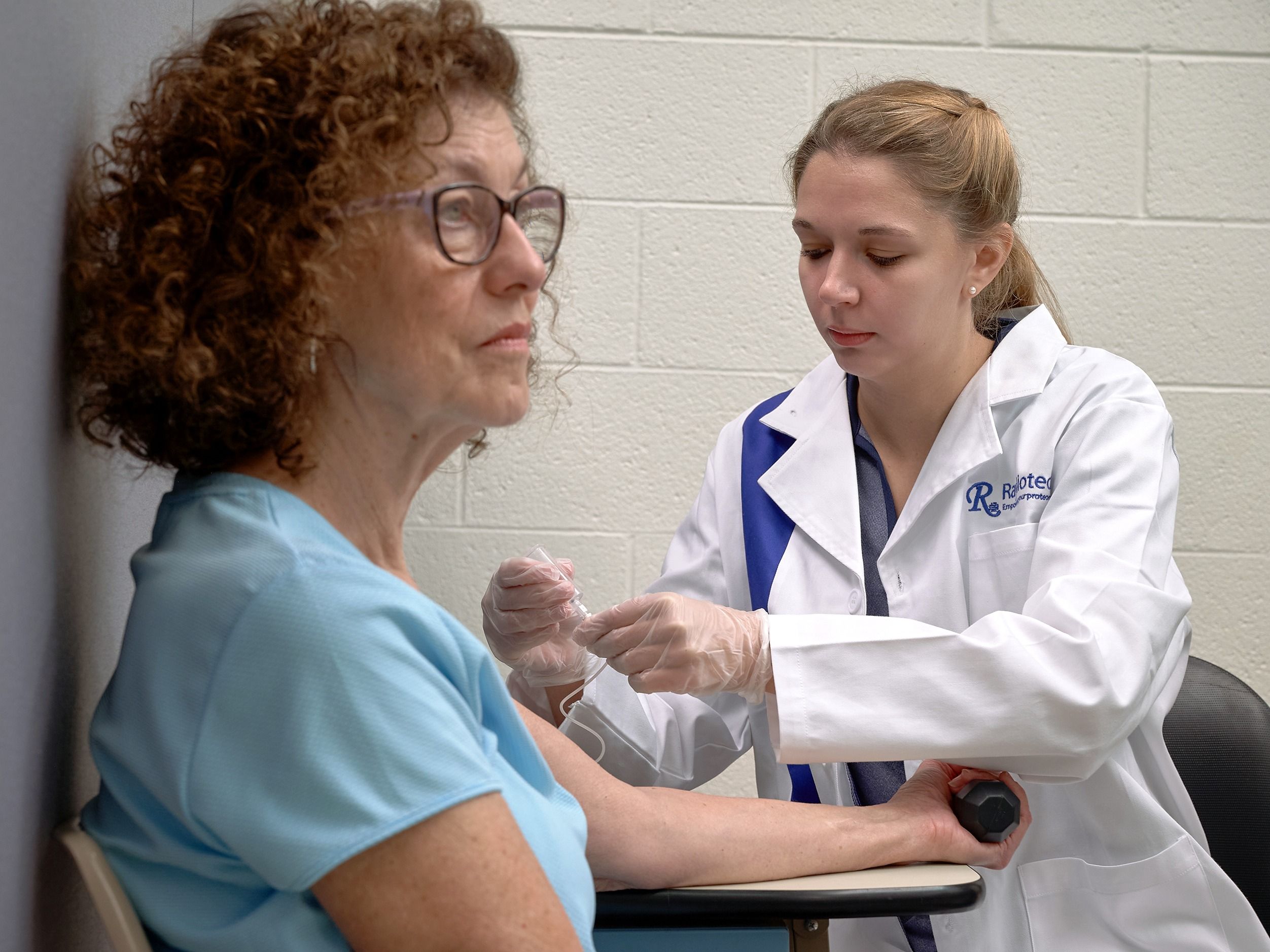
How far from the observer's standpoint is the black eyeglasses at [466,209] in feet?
2.59

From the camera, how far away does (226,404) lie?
754 mm

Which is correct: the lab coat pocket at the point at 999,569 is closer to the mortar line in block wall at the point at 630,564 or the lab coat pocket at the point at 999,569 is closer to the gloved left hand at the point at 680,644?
the gloved left hand at the point at 680,644

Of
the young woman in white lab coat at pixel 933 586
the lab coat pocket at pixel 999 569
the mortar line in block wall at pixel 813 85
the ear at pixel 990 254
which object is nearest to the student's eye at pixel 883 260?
the young woman in white lab coat at pixel 933 586

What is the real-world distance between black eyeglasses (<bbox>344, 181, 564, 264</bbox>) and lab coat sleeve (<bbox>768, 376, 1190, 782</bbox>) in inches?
23.3

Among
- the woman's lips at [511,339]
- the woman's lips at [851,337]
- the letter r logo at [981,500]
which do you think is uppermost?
the woman's lips at [511,339]

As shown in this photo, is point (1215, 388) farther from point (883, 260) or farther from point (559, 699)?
point (559, 699)

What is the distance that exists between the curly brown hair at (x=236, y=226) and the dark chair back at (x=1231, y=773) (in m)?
1.20

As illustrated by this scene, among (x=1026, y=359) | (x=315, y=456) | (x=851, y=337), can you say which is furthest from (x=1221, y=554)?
(x=315, y=456)

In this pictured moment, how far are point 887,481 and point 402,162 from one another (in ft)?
3.19

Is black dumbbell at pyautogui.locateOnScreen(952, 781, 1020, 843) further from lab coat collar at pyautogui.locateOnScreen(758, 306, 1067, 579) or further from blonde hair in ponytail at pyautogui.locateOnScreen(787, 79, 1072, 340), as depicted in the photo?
blonde hair in ponytail at pyautogui.locateOnScreen(787, 79, 1072, 340)

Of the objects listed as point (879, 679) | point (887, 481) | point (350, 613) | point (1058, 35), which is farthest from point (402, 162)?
point (1058, 35)

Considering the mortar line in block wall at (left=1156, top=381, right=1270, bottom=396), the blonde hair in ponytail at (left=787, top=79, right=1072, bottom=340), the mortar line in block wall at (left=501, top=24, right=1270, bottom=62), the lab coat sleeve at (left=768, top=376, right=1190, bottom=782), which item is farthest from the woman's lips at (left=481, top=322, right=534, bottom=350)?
the mortar line in block wall at (left=1156, top=381, right=1270, bottom=396)

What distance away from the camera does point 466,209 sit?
82 centimetres

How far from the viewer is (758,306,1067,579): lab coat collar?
1.49m
